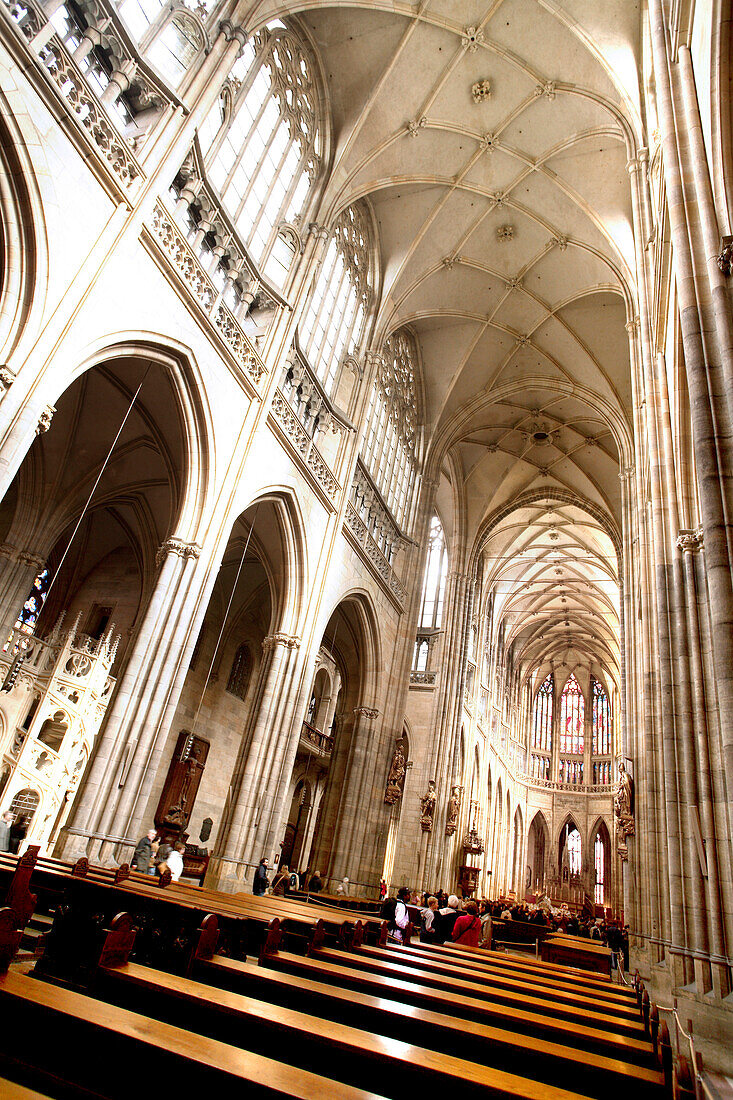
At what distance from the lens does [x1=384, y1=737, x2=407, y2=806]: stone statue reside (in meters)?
15.8

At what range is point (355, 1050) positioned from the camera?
1826mm

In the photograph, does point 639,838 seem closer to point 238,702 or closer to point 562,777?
point 238,702

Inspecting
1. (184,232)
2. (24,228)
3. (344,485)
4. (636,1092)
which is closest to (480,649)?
(344,485)

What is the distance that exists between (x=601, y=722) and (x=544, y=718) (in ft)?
11.0

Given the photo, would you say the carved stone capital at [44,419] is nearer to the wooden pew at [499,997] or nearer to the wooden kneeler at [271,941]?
the wooden kneeler at [271,941]

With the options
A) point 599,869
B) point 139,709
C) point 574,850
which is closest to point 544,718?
point 574,850

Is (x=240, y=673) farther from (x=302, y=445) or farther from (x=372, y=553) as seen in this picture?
(x=302, y=445)

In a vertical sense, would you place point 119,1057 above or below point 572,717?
below

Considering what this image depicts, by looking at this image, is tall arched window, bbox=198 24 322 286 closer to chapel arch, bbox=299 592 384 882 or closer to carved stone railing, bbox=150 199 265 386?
carved stone railing, bbox=150 199 265 386

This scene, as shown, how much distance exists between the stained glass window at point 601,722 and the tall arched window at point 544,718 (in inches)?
99.9

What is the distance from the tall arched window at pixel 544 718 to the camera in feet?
133

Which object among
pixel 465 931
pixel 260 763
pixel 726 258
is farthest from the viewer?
pixel 260 763

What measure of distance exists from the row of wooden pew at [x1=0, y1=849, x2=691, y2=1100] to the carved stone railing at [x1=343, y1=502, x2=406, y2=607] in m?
11.6

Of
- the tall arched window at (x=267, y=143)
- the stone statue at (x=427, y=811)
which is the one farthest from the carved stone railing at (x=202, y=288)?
the stone statue at (x=427, y=811)
